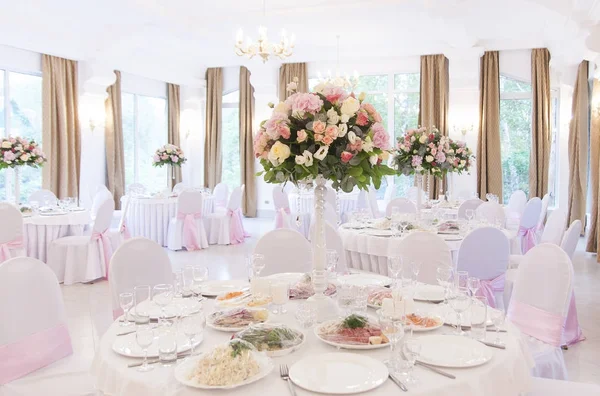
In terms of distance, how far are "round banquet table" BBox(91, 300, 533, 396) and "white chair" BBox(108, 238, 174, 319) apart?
2.80ft

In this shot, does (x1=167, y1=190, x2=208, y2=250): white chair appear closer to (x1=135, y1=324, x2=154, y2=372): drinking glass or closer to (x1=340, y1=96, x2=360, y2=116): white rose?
(x1=340, y1=96, x2=360, y2=116): white rose

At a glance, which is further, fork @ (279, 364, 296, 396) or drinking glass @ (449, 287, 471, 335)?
drinking glass @ (449, 287, 471, 335)

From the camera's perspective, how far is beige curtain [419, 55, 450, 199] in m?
11.5

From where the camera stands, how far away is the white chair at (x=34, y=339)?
237cm

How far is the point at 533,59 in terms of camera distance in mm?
10930

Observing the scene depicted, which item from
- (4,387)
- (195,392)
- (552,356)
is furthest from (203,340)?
(552,356)

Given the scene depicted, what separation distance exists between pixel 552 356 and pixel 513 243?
2.98 metres

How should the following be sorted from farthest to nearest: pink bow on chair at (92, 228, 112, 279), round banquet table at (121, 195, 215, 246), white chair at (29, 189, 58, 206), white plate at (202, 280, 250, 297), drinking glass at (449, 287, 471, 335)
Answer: round banquet table at (121, 195, 215, 246), white chair at (29, 189, 58, 206), pink bow on chair at (92, 228, 112, 279), white plate at (202, 280, 250, 297), drinking glass at (449, 287, 471, 335)

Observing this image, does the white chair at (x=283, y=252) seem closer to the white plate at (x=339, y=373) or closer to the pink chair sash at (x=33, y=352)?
the pink chair sash at (x=33, y=352)

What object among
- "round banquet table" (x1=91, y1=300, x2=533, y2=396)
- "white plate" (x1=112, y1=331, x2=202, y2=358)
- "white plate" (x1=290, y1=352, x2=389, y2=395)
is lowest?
"round banquet table" (x1=91, y1=300, x2=533, y2=396)

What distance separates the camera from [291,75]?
1267 cm

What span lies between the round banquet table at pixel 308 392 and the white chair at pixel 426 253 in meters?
1.37

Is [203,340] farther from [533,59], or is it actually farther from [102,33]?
[533,59]

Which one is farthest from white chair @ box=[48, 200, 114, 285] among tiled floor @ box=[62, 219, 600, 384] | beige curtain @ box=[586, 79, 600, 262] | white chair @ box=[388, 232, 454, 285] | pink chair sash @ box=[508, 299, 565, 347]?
beige curtain @ box=[586, 79, 600, 262]
